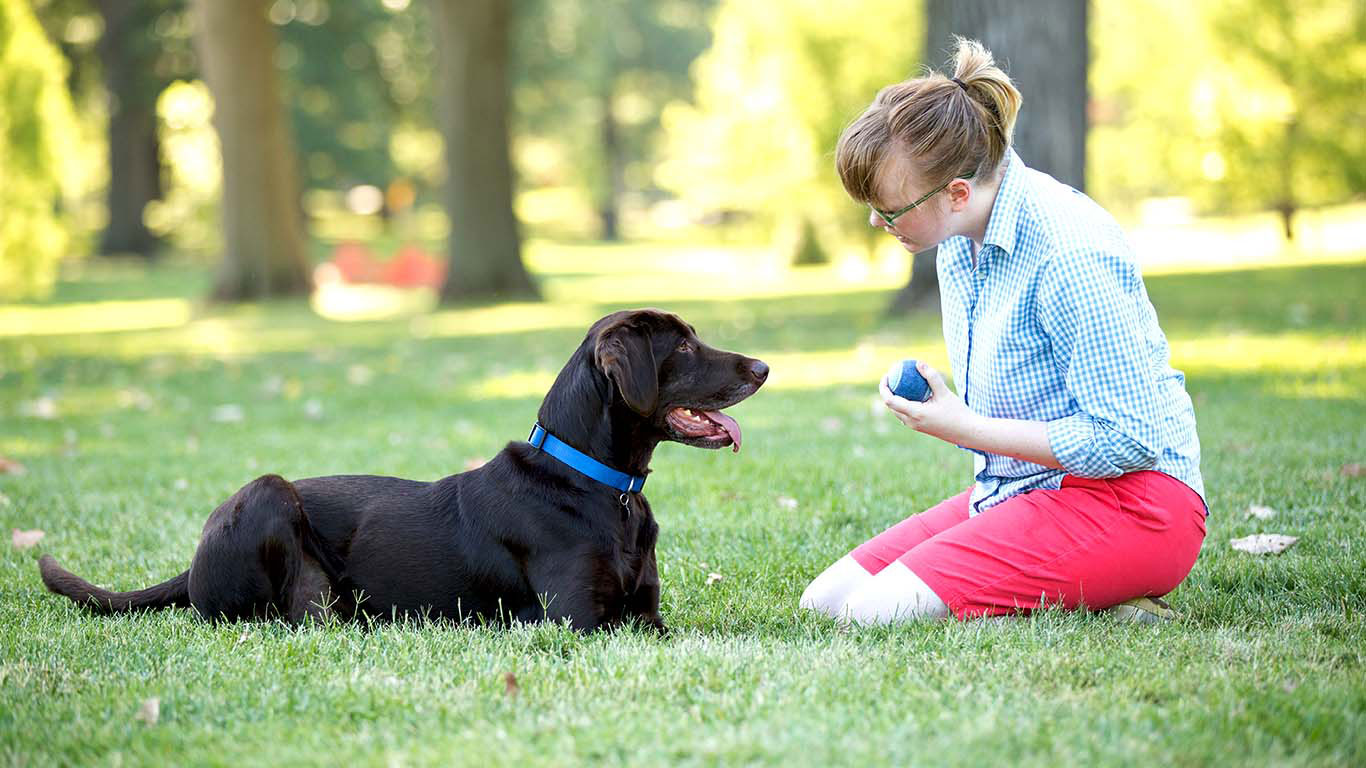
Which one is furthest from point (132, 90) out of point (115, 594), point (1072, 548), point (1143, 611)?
point (1143, 611)

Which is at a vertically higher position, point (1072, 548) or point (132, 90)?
point (132, 90)

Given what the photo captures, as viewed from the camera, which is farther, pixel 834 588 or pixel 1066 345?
pixel 834 588

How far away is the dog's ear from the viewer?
405 centimetres

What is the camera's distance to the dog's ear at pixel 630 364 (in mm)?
4047

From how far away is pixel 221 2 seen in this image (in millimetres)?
20875

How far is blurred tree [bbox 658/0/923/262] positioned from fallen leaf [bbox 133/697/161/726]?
24905 mm

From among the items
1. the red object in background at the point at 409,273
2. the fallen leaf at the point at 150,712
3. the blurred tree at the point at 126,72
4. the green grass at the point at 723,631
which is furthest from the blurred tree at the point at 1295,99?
the fallen leaf at the point at 150,712

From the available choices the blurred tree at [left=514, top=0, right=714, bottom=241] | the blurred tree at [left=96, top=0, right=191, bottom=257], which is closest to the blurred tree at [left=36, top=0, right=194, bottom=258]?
the blurred tree at [left=96, top=0, right=191, bottom=257]

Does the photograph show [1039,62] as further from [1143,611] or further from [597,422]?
[597,422]

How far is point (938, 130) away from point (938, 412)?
89 centimetres

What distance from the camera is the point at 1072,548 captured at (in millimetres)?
4039

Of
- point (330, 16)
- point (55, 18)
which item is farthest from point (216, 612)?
Answer: point (55, 18)

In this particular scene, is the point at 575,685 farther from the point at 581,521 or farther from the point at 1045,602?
the point at 1045,602

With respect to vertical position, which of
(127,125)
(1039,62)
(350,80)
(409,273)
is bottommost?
(409,273)
